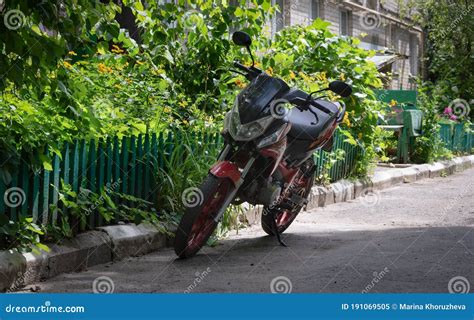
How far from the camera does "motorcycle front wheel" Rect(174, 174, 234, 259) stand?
624 cm

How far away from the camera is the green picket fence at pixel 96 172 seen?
19.4ft

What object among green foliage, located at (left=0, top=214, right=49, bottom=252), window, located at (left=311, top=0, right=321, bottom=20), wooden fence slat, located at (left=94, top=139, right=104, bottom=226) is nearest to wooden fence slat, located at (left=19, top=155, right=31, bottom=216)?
green foliage, located at (left=0, top=214, right=49, bottom=252)

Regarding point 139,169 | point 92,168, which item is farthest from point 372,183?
point 92,168

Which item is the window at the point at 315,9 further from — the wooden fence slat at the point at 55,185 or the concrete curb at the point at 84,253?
the wooden fence slat at the point at 55,185

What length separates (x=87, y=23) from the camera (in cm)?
592

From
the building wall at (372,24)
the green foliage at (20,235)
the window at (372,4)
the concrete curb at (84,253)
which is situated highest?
the window at (372,4)

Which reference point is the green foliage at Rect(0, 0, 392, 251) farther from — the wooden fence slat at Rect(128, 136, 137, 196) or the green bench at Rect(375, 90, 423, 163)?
the green bench at Rect(375, 90, 423, 163)

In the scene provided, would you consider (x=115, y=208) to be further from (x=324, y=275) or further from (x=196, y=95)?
(x=196, y=95)

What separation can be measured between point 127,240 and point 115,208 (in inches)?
12.3

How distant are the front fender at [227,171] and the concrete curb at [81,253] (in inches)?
38.7

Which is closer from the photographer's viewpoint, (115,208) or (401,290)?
(401,290)

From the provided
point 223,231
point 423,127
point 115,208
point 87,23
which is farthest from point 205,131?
point 423,127

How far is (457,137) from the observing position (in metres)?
19.7

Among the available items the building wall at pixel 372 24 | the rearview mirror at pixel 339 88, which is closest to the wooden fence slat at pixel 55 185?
the rearview mirror at pixel 339 88
